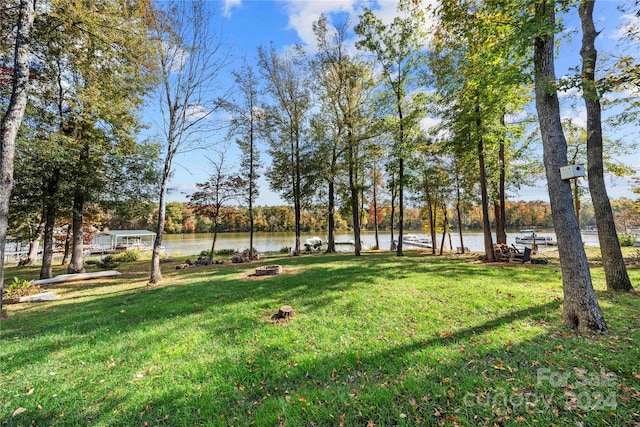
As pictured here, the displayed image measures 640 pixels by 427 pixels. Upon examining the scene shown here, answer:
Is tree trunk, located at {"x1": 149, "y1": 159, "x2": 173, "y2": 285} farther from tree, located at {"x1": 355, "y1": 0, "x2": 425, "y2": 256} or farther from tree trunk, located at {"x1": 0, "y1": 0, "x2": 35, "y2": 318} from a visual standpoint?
tree, located at {"x1": 355, "y1": 0, "x2": 425, "y2": 256}

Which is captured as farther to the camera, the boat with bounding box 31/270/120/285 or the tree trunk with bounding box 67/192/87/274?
the tree trunk with bounding box 67/192/87/274

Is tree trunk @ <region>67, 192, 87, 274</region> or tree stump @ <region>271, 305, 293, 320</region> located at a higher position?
tree trunk @ <region>67, 192, 87, 274</region>

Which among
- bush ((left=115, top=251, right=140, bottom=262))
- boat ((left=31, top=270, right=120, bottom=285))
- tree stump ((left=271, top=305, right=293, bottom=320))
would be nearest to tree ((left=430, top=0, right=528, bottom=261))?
tree stump ((left=271, top=305, right=293, bottom=320))

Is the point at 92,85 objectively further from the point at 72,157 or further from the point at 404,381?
the point at 404,381

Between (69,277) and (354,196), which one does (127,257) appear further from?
(354,196)

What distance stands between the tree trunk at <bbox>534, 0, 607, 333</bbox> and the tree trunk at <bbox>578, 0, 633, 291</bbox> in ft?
9.48

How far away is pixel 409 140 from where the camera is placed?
12.2 meters

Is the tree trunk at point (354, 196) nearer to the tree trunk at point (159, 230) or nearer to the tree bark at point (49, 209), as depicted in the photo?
the tree trunk at point (159, 230)

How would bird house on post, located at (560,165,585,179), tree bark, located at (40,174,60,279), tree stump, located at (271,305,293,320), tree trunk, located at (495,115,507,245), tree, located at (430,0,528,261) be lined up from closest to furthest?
bird house on post, located at (560,165,585,179) → tree, located at (430,0,528,261) → tree stump, located at (271,305,293,320) → tree bark, located at (40,174,60,279) → tree trunk, located at (495,115,507,245)

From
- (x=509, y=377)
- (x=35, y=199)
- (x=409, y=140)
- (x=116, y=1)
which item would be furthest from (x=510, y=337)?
(x=35, y=199)

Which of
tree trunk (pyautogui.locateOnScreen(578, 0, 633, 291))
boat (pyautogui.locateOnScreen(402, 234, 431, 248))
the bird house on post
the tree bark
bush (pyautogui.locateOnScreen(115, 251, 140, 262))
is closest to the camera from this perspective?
the bird house on post

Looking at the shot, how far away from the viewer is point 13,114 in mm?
4930

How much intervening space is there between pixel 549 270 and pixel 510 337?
238 inches

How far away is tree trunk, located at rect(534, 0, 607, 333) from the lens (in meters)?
3.63
